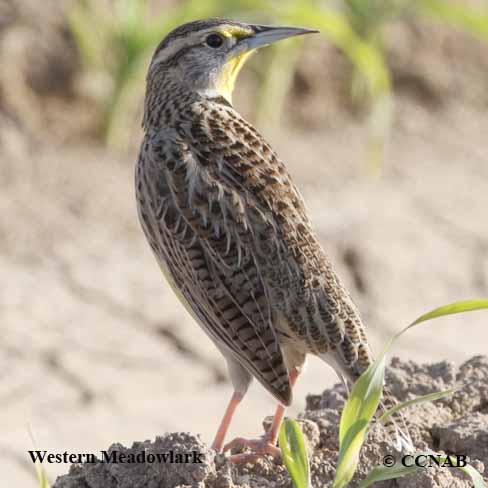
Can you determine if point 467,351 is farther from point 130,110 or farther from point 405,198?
point 130,110

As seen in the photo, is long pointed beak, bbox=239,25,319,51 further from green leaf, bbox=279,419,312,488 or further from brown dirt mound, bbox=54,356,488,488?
green leaf, bbox=279,419,312,488

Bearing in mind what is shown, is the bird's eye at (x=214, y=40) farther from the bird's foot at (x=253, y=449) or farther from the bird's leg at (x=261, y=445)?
the bird's foot at (x=253, y=449)

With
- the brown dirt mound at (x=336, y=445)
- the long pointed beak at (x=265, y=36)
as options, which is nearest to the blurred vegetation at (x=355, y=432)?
the brown dirt mound at (x=336, y=445)

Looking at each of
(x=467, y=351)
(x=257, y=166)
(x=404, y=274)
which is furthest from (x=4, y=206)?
(x=257, y=166)

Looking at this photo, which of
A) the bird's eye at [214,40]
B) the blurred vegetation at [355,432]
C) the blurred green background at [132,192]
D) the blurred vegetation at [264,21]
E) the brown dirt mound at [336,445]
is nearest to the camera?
the blurred vegetation at [355,432]

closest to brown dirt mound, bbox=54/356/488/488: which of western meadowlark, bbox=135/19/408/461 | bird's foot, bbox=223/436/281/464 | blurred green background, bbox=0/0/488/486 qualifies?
bird's foot, bbox=223/436/281/464

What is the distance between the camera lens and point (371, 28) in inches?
365

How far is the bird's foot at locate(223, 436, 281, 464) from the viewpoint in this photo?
13.3 ft

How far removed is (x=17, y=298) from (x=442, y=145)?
3.76 meters

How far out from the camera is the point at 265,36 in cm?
464

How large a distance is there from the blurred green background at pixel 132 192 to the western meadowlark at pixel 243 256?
168cm

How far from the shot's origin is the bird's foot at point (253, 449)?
4.05m

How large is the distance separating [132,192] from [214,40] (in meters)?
3.56

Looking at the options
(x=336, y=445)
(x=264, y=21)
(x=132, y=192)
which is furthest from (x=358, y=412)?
(x=264, y=21)
